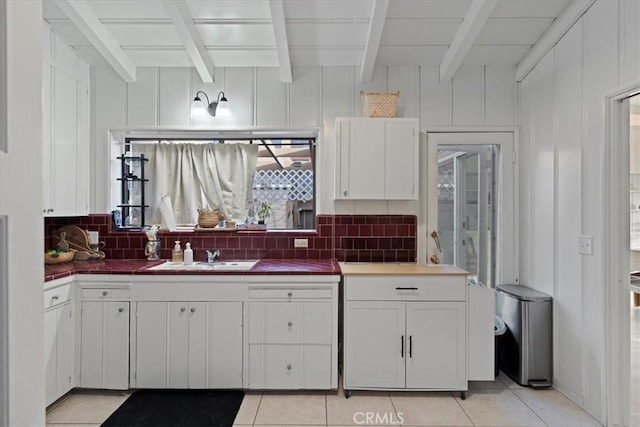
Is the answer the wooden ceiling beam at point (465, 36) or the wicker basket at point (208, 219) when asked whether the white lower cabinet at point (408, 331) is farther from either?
the wooden ceiling beam at point (465, 36)

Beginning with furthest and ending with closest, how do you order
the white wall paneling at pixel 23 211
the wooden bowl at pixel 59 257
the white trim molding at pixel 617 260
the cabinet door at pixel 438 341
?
1. the wooden bowl at pixel 59 257
2. the cabinet door at pixel 438 341
3. the white trim molding at pixel 617 260
4. the white wall paneling at pixel 23 211

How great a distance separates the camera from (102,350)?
2961 mm

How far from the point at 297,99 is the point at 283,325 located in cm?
190

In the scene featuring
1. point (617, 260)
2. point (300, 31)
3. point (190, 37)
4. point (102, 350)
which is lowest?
point (102, 350)

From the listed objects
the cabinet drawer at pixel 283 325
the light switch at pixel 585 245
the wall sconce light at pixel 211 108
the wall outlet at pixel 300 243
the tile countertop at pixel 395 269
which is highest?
the wall sconce light at pixel 211 108

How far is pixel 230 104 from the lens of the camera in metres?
3.60

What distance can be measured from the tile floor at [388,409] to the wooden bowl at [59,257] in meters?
0.99

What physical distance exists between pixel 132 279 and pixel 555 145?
326 cm

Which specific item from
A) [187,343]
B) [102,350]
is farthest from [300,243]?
[102,350]

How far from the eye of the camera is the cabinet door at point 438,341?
292 centimetres

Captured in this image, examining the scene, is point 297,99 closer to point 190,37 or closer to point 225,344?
point 190,37

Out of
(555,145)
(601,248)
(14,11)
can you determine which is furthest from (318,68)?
(14,11)

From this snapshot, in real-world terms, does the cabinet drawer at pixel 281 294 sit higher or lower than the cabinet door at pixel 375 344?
higher

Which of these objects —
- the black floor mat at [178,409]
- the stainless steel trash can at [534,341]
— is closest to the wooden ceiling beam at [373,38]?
the stainless steel trash can at [534,341]
